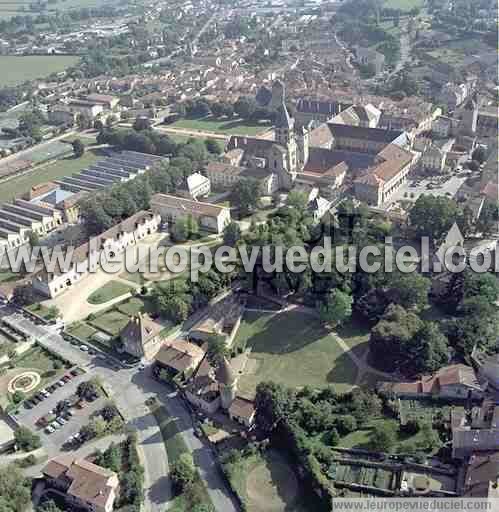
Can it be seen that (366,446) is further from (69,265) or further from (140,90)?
(140,90)

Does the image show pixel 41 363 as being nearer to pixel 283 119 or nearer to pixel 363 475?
pixel 363 475

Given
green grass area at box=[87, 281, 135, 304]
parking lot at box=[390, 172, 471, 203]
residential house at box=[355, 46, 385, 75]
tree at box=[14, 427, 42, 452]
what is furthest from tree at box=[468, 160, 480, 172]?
tree at box=[14, 427, 42, 452]

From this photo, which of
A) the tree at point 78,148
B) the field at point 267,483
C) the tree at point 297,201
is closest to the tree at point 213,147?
the tree at point 78,148

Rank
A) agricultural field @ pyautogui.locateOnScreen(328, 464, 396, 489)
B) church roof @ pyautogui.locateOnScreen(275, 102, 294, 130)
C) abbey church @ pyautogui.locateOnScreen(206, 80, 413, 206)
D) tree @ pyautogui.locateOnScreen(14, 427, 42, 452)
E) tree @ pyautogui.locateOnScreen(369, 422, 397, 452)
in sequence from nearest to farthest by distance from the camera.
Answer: agricultural field @ pyautogui.locateOnScreen(328, 464, 396, 489) < tree @ pyautogui.locateOnScreen(369, 422, 397, 452) < tree @ pyautogui.locateOnScreen(14, 427, 42, 452) < abbey church @ pyautogui.locateOnScreen(206, 80, 413, 206) < church roof @ pyautogui.locateOnScreen(275, 102, 294, 130)

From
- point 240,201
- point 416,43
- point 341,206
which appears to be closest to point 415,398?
point 341,206

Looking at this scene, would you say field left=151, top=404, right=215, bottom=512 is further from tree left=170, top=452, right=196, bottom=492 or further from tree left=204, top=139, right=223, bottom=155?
tree left=204, top=139, right=223, bottom=155

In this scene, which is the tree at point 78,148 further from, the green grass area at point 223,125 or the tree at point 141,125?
the green grass area at point 223,125

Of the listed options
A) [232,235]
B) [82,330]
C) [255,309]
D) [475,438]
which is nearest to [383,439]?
[475,438]
